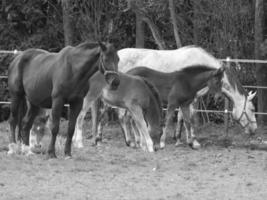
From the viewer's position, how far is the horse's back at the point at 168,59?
14.6 metres

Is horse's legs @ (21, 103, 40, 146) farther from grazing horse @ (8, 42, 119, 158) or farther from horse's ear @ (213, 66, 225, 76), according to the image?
horse's ear @ (213, 66, 225, 76)

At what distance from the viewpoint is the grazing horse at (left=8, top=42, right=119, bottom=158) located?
10745 mm

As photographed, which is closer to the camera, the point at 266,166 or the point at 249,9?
the point at 266,166

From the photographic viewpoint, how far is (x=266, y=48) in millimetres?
16453

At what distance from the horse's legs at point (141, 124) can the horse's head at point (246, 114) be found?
Result: 7.37 feet

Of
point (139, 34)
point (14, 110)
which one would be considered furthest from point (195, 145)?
point (139, 34)

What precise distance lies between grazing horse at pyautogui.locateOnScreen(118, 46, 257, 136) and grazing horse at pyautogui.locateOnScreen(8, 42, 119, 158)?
362 cm

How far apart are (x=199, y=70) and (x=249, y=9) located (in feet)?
12.0

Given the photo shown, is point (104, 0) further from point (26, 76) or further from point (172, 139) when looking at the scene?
point (26, 76)

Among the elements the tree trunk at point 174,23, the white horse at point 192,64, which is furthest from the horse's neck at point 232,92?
the tree trunk at point 174,23

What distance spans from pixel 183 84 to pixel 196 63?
19.0 inches

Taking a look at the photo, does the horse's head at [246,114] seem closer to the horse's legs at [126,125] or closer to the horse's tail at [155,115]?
the horse's tail at [155,115]

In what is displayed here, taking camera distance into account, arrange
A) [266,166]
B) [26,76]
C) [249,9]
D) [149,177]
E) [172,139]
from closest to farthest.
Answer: [149,177]
[266,166]
[26,76]
[172,139]
[249,9]

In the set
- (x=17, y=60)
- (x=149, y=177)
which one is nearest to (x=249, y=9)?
(x=17, y=60)
